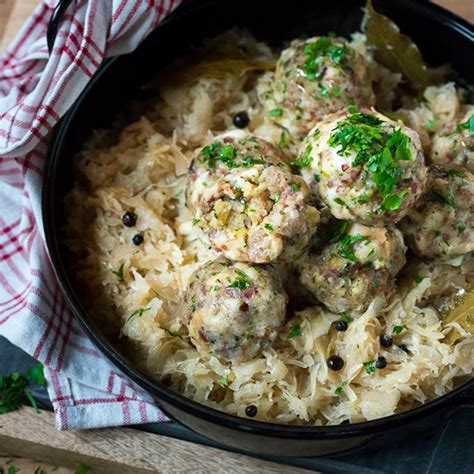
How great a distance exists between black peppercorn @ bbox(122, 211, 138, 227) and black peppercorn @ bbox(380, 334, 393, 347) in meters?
1.00

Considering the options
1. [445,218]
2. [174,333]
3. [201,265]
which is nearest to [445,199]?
[445,218]

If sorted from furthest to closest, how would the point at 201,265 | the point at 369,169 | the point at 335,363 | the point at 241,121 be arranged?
the point at 241,121
the point at 201,265
the point at 335,363
the point at 369,169

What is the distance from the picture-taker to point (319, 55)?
279 centimetres

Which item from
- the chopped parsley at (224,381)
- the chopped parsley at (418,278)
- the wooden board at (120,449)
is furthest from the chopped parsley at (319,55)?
the wooden board at (120,449)

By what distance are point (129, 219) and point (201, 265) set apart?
0.37 meters

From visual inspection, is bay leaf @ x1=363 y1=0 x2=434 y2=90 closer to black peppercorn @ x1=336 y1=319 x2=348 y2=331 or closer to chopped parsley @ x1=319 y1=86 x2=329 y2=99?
chopped parsley @ x1=319 y1=86 x2=329 y2=99

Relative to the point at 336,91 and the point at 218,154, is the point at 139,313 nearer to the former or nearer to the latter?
the point at 218,154

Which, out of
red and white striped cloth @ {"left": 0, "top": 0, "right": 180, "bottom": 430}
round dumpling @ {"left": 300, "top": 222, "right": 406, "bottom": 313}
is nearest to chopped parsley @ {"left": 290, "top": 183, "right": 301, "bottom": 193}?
round dumpling @ {"left": 300, "top": 222, "right": 406, "bottom": 313}

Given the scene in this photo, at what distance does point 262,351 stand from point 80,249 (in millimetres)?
858

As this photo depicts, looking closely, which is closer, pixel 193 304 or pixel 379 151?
pixel 379 151

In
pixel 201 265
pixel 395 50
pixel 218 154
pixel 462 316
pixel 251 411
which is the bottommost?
pixel 251 411

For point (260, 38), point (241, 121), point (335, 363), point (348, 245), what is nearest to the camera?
point (348, 245)

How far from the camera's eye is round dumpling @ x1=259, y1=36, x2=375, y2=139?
2.75 metres

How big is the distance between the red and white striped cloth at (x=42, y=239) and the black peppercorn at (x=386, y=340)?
33.1 inches
